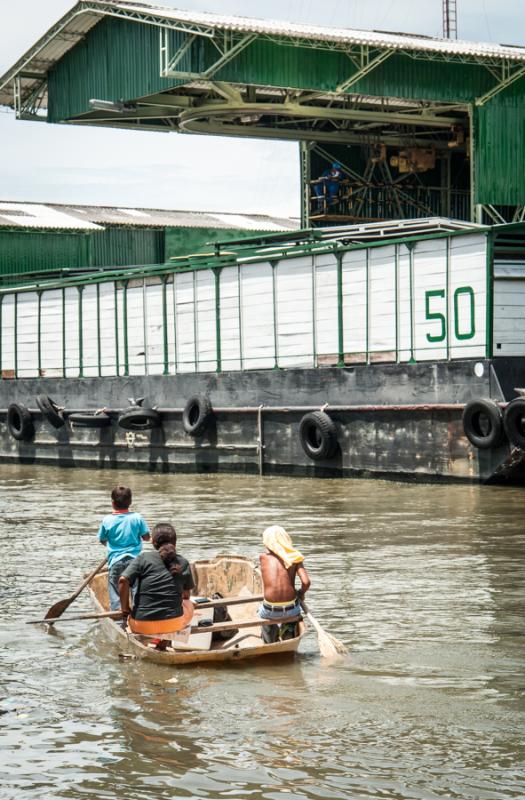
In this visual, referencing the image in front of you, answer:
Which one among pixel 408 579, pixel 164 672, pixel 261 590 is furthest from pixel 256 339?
pixel 164 672

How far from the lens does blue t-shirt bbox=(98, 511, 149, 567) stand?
11.6 metres

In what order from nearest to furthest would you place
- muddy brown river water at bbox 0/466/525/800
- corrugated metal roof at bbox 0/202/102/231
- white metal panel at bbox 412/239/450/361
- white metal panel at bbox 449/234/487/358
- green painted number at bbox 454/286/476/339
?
1. muddy brown river water at bbox 0/466/525/800
2. white metal panel at bbox 449/234/487/358
3. green painted number at bbox 454/286/476/339
4. white metal panel at bbox 412/239/450/361
5. corrugated metal roof at bbox 0/202/102/231

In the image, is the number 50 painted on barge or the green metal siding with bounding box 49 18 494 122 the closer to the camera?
the number 50 painted on barge

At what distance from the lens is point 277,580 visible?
10.4 m

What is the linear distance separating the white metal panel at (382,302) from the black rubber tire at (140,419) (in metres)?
6.61

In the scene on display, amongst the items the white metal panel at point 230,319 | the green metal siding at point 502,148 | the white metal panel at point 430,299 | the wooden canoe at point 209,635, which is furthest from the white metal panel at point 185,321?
the wooden canoe at point 209,635

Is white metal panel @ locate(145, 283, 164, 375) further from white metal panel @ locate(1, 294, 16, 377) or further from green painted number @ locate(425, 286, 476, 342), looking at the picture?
green painted number @ locate(425, 286, 476, 342)

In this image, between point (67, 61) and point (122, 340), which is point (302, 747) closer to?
point (122, 340)

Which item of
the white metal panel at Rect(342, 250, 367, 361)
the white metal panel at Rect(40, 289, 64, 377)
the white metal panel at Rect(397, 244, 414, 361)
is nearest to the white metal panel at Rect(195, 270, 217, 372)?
the white metal panel at Rect(342, 250, 367, 361)

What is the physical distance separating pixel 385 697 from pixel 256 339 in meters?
20.2

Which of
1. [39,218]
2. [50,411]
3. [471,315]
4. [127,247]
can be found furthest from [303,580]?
[127,247]

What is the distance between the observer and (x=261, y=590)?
39.3 ft

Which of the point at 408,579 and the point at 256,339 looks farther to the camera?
the point at 256,339

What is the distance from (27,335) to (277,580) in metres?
26.5
